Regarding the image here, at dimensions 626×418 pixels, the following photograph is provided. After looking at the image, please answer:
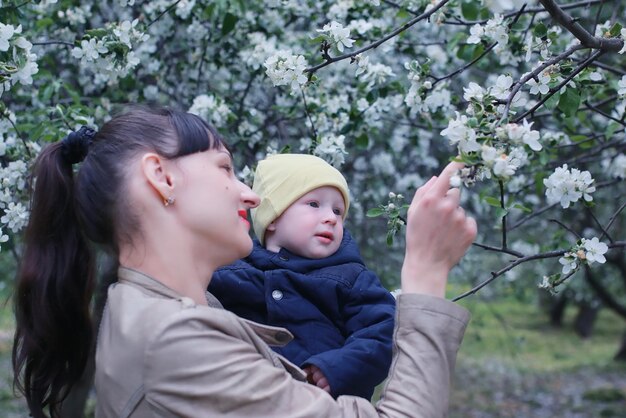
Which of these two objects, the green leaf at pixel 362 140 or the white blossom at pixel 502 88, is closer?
the white blossom at pixel 502 88

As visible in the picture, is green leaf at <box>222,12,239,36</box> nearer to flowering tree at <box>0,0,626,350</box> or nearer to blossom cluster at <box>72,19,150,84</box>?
flowering tree at <box>0,0,626,350</box>

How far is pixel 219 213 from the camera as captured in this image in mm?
1683

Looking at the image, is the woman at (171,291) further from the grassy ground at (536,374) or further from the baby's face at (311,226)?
the grassy ground at (536,374)

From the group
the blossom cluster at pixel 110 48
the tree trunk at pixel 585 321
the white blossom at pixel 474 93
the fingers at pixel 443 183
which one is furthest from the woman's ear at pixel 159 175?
the tree trunk at pixel 585 321

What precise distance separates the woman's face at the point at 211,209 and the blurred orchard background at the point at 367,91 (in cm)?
42

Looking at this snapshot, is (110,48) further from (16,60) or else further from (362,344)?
(362,344)

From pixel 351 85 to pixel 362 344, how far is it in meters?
2.37

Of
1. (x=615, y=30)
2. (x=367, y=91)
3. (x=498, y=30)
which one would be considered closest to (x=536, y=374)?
(x=367, y=91)

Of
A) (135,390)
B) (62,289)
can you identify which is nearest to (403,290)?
(135,390)

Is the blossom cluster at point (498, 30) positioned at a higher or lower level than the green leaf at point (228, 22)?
higher

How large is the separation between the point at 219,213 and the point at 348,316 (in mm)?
444

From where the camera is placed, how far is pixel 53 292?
184 centimetres

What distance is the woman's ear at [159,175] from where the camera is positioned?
1.67 meters

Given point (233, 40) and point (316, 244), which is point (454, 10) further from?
point (316, 244)
